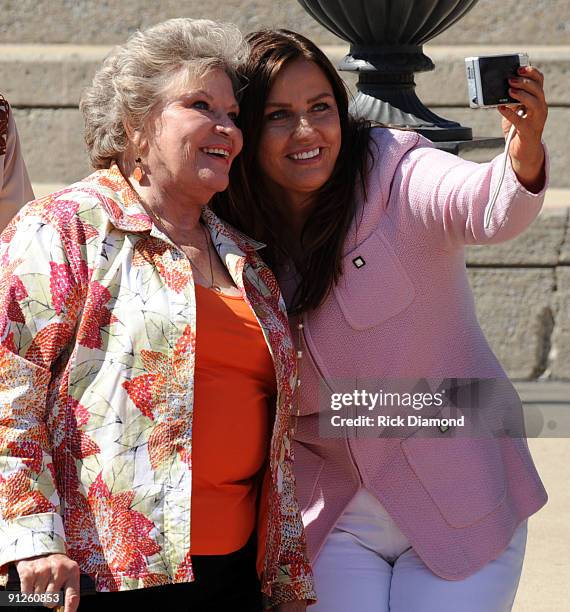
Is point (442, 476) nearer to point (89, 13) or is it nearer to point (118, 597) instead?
point (118, 597)

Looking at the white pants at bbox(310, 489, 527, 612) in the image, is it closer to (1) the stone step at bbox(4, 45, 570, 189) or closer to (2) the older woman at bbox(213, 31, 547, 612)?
(2) the older woman at bbox(213, 31, 547, 612)

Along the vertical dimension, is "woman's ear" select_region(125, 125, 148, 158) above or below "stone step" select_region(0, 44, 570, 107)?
below

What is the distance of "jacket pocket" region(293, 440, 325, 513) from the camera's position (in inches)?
126

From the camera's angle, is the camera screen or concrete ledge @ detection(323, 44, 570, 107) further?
concrete ledge @ detection(323, 44, 570, 107)

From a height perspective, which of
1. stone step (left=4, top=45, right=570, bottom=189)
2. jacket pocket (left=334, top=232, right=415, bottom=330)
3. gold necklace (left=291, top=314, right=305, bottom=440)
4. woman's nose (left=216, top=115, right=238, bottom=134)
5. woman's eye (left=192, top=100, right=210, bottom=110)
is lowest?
gold necklace (left=291, top=314, right=305, bottom=440)

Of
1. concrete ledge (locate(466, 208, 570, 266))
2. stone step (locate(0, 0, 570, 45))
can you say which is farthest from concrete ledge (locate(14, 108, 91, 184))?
concrete ledge (locate(466, 208, 570, 266))

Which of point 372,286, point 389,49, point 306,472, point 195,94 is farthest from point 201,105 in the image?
point 389,49

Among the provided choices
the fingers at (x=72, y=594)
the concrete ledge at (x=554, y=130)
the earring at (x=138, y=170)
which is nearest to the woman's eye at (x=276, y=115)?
the earring at (x=138, y=170)

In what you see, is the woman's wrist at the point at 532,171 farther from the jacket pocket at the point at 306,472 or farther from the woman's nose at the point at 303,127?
the jacket pocket at the point at 306,472

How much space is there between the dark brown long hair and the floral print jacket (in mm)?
477

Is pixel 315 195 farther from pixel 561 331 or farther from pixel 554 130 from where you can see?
pixel 554 130

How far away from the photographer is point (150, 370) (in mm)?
2646

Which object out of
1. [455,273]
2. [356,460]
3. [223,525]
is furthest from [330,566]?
[455,273]

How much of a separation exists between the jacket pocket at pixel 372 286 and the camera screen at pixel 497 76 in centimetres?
45
